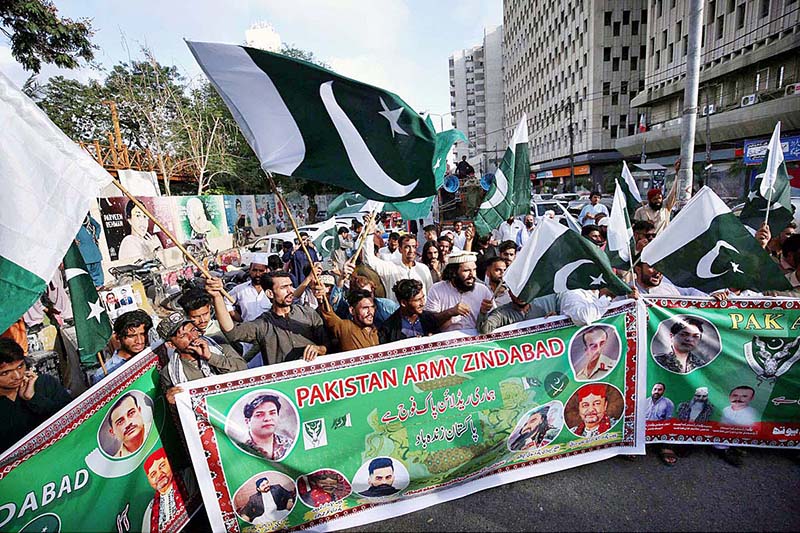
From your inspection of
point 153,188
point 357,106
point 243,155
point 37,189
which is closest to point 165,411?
point 37,189

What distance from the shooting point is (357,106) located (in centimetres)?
326

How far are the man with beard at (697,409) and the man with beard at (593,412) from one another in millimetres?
579

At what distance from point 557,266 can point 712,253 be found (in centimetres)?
129

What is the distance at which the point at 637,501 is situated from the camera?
3023 mm

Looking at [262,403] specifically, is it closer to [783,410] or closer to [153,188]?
[783,410]

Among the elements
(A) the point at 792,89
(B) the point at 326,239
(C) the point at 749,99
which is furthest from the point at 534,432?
(C) the point at 749,99

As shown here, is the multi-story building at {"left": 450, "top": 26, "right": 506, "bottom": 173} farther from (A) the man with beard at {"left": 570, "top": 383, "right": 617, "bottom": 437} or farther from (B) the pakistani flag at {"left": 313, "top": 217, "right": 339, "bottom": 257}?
(A) the man with beard at {"left": 570, "top": 383, "right": 617, "bottom": 437}

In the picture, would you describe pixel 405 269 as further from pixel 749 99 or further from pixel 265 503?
pixel 749 99

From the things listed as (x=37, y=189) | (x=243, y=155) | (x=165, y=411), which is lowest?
(x=165, y=411)

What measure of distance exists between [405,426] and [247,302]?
2.88m

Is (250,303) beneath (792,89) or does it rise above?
beneath

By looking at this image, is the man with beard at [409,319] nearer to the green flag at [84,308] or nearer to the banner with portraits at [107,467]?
the banner with portraits at [107,467]

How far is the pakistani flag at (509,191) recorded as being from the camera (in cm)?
633

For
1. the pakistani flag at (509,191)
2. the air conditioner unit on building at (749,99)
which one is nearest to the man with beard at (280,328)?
the pakistani flag at (509,191)
